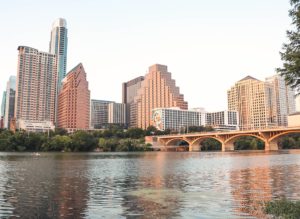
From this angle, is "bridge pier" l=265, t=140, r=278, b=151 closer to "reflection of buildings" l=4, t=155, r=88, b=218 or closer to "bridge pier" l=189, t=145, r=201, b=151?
"bridge pier" l=189, t=145, r=201, b=151

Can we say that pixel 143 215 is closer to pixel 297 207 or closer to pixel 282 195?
pixel 297 207

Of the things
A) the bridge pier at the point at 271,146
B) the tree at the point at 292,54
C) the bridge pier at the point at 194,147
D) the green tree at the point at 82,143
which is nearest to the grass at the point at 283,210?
the tree at the point at 292,54

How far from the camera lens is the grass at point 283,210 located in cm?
1553

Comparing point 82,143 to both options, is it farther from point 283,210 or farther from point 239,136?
point 283,210

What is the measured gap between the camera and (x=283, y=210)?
16.8 meters

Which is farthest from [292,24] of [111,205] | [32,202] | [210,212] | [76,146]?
[76,146]

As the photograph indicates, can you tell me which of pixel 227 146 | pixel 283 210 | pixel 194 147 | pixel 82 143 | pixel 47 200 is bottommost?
pixel 47 200

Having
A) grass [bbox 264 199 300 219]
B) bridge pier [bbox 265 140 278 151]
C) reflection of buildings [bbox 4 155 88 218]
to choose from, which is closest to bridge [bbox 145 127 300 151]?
bridge pier [bbox 265 140 278 151]

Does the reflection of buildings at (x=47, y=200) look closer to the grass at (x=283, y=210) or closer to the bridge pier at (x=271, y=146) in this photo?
the grass at (x=283, y=210)

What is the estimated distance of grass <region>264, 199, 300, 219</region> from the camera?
1553 centimetres

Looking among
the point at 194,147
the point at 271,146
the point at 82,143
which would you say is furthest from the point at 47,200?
the point at 194,147

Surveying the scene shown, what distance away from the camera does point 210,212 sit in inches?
720

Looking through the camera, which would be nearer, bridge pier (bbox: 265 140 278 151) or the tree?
the tree

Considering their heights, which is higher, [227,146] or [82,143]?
[82,143]
